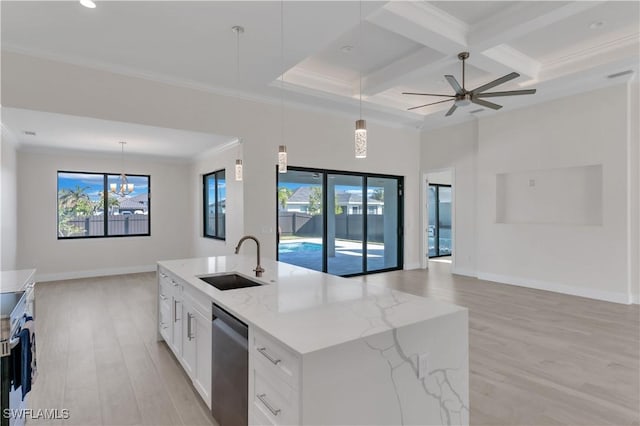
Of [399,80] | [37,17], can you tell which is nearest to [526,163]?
[399,80]

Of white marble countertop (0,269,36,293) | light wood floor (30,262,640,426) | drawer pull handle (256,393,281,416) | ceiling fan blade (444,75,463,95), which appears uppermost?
ceiling fan blade (444,75,463,95)

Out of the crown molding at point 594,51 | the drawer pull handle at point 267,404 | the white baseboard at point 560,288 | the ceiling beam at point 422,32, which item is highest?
the crown molding at point 594,51

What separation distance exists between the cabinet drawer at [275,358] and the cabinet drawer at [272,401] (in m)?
0.03

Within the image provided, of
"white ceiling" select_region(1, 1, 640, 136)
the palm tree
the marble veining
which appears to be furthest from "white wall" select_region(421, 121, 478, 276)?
the palm tree

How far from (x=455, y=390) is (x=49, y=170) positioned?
7.83m

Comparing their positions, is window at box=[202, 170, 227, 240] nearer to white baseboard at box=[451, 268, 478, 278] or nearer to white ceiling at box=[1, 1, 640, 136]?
white ceiling at box=[1, 1, 640, 136]

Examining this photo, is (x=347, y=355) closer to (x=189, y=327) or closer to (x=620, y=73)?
(x=189, y=327)

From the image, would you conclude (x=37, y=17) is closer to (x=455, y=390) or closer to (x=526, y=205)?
(x=455, y=390)

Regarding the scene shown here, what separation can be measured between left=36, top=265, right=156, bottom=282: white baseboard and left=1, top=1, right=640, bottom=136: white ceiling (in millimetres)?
4542

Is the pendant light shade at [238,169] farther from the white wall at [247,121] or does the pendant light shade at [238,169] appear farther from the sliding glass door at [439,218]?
the sliding glass door at [439,218]

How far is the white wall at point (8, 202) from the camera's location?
197 inches

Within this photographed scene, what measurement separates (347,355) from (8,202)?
647cm

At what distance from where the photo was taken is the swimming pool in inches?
239

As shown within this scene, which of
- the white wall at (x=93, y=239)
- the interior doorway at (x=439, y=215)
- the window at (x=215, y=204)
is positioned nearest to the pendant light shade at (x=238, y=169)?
the window at (x=215, y=204)
